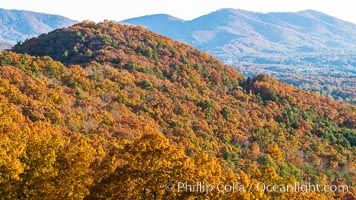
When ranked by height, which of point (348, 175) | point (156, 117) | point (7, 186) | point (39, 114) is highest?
point (7, 186)

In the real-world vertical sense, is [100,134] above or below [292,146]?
above

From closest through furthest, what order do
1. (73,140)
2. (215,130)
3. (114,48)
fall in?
(73,140), (215,130), (114,48)

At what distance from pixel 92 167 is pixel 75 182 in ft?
9.00

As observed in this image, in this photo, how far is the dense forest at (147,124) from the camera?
24297 millimetres

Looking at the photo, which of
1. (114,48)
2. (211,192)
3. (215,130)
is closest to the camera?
(211,192)

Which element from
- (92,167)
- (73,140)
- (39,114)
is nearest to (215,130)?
(39,114)

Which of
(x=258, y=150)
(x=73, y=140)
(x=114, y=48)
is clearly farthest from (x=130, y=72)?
(x=73, y=140)

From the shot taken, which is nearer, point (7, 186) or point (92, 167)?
point (7, 186)

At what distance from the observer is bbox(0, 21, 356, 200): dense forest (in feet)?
79.7

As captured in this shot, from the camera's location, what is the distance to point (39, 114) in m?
51.8

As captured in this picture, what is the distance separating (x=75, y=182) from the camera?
24.7 metres

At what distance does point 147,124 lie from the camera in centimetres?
6506

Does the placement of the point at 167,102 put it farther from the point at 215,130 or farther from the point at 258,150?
the point at 258,150

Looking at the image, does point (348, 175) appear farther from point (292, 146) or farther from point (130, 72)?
point (130, 72)
